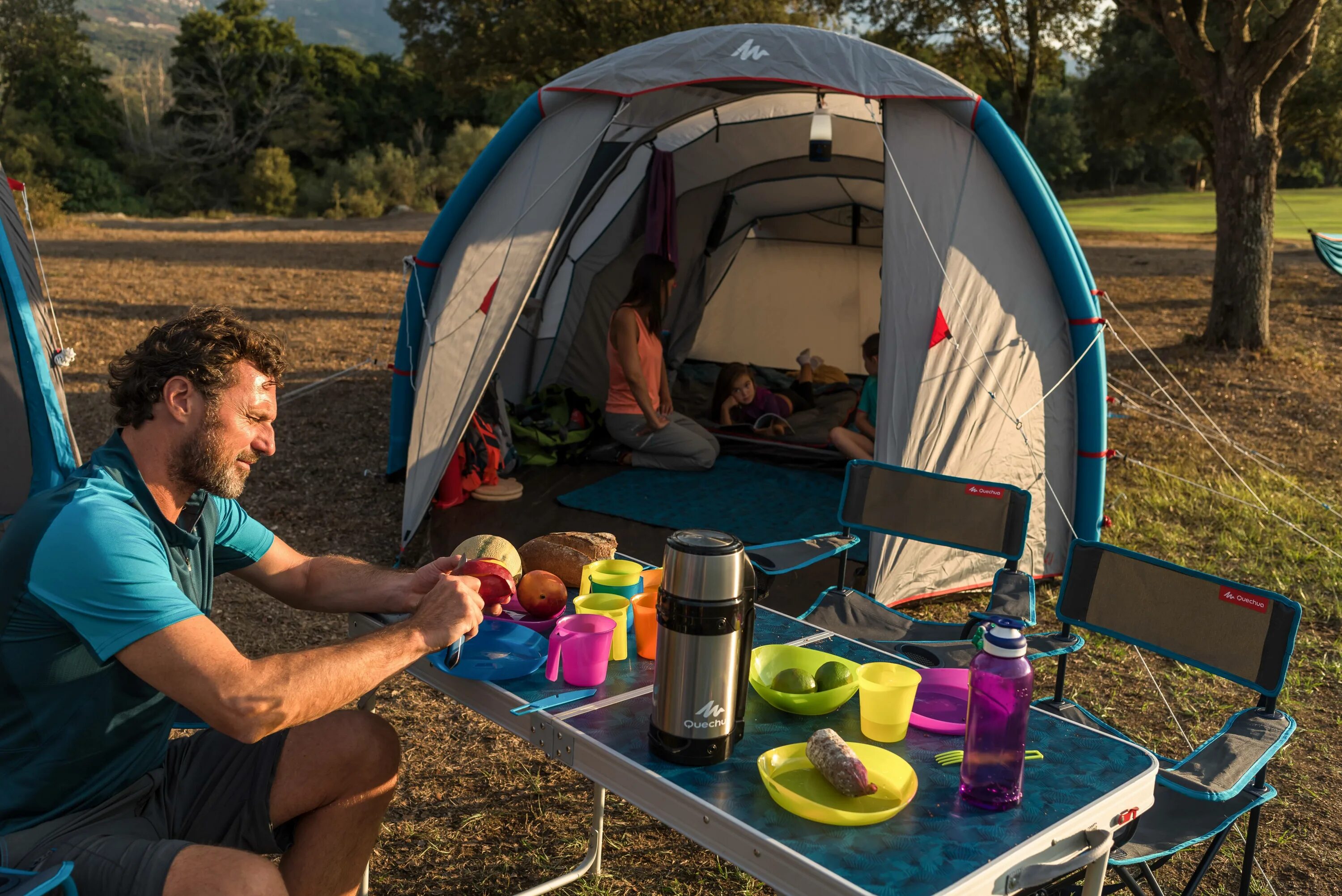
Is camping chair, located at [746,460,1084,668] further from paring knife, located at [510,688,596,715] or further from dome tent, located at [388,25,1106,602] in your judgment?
paring knife, located at [510,688,596,715]

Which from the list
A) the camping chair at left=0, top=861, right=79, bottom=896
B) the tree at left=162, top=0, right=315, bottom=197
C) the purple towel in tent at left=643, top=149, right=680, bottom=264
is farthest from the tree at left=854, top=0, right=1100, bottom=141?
the tree at left=162, top=0, right=315, bottom=197

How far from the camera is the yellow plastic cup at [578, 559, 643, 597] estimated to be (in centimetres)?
227

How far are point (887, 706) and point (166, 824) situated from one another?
1.30 m

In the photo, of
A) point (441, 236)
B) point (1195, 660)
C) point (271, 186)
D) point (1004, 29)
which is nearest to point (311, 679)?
point (1195, 660)

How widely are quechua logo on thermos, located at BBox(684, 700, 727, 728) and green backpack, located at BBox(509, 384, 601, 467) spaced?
442 centimetres

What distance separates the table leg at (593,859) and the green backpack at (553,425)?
134 inches

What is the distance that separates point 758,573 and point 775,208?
5.07 meters

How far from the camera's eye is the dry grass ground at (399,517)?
2924 mm

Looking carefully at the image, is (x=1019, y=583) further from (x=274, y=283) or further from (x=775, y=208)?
(x=274, y=283)

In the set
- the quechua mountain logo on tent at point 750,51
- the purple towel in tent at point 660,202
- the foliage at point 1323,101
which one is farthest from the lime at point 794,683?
the foliage at point 1323,101

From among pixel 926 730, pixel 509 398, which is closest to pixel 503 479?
pixel 509 398

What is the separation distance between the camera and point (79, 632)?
1709 millimetres

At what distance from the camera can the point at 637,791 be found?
166 cm

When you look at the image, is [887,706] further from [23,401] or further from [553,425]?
[553,425]
